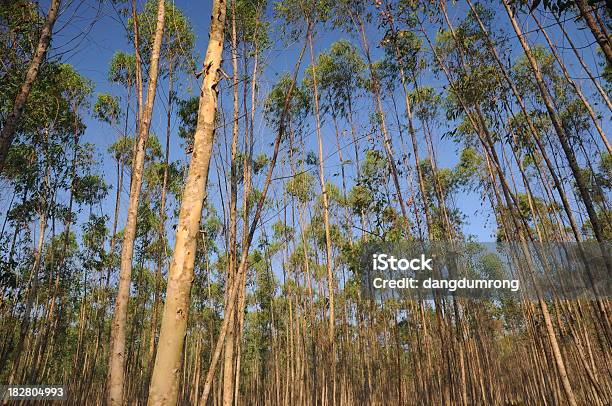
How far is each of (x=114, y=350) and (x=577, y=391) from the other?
14.8 metres

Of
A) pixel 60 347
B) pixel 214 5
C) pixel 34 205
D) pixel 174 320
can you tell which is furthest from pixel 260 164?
pixel 60 347

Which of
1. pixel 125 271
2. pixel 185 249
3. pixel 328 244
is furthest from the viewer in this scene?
pixel 328 244

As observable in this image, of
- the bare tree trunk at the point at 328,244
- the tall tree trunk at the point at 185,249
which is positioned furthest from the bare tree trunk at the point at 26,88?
the bare tree trunk at the point at 328,244

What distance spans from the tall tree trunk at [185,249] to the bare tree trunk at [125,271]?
2.04 metres

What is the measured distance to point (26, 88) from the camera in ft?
13.5

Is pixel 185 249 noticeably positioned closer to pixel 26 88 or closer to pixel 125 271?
pixel 125 271

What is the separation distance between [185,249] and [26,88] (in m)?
3.54

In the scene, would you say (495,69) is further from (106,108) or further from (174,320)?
(106,108)

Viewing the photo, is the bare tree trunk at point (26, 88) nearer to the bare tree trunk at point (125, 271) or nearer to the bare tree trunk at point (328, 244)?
the bare tree trunk at point (125, 271)

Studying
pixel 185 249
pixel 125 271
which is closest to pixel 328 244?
pixel 125 271

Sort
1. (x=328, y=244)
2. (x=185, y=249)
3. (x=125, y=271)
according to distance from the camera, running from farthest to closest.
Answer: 1. (x=328, y=244)
2. (x=125, y=271)
3. (x=185, y=249)

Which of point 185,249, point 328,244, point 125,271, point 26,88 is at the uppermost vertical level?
point 26,88

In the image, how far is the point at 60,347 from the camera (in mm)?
16688

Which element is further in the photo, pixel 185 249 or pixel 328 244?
pixel 328 244
